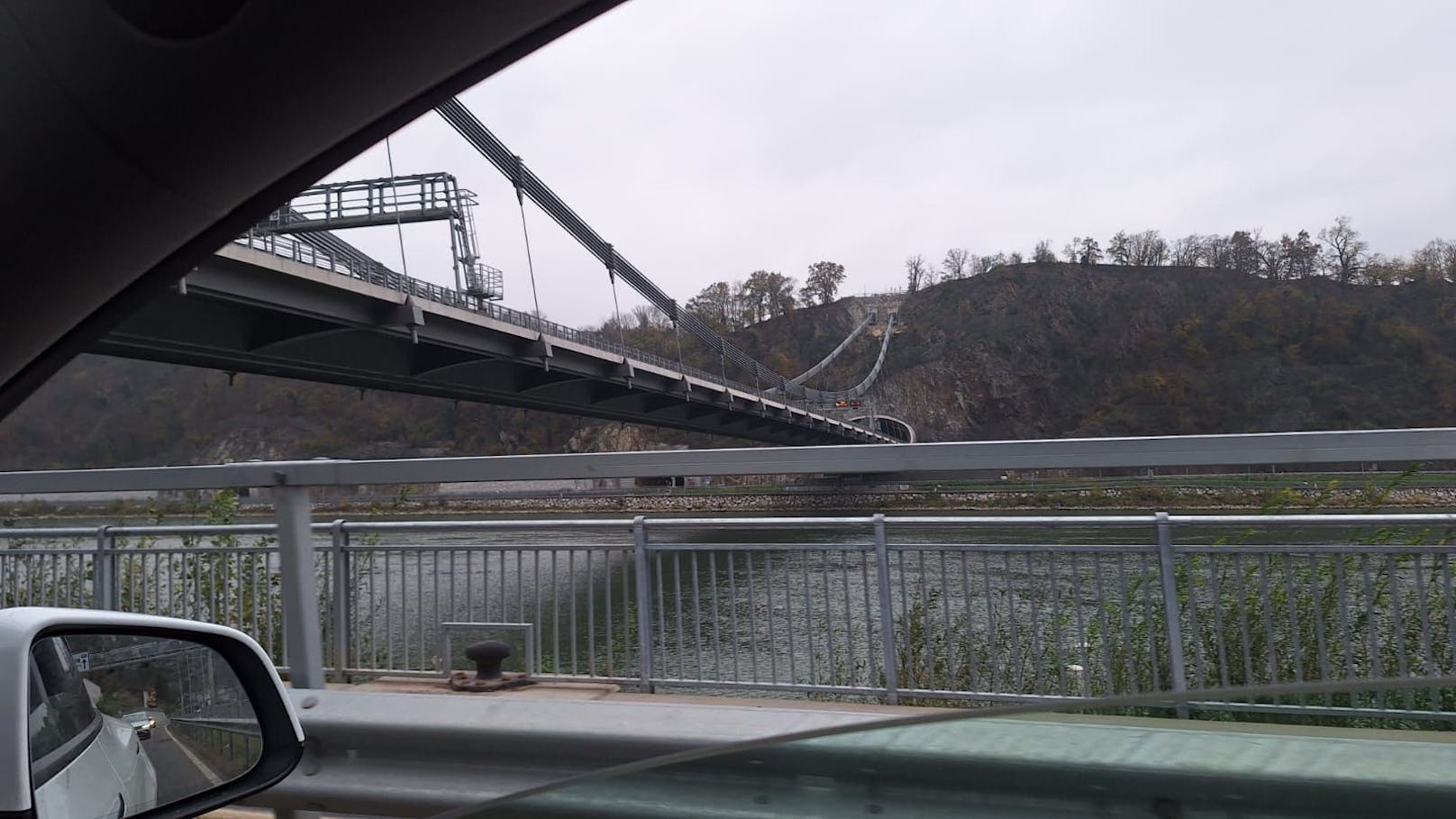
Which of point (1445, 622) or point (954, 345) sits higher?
point (954, 345)

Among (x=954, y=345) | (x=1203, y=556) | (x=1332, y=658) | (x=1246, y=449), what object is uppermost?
(x=954, y=345)

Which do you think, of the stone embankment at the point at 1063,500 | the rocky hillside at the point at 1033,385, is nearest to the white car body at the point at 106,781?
the rocky hillside at the point at 1033,385

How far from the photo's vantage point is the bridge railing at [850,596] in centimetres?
393

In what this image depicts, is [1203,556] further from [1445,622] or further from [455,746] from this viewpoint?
[455,746]

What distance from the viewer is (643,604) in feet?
14.8

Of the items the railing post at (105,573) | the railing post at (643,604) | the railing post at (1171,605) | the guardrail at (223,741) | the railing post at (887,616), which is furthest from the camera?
the railing post at (105,573)

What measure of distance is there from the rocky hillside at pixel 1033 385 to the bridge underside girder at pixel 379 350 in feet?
2.19

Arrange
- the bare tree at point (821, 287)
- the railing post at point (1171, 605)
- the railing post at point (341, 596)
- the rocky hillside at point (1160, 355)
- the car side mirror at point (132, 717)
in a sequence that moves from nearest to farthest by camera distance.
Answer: the car side mirror at point (132, 717), the railing post at point (1171, 605), the railing post at point (341, 596), the rocky hillside at point (1160, 355), the bare tree at point (821, 287)

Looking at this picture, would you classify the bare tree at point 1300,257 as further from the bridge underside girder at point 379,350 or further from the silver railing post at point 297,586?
the silver railing post at point 297,586

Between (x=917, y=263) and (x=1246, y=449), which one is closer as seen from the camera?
(x=1246, y=449)

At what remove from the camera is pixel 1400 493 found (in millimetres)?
4199

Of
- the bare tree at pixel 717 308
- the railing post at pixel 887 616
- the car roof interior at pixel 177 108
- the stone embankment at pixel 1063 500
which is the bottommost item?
the railing post at pixel 887 616

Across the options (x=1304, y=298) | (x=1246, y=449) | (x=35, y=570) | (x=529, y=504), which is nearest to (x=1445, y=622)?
(x=1246, y=449)

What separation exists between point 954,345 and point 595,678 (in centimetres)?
2449
